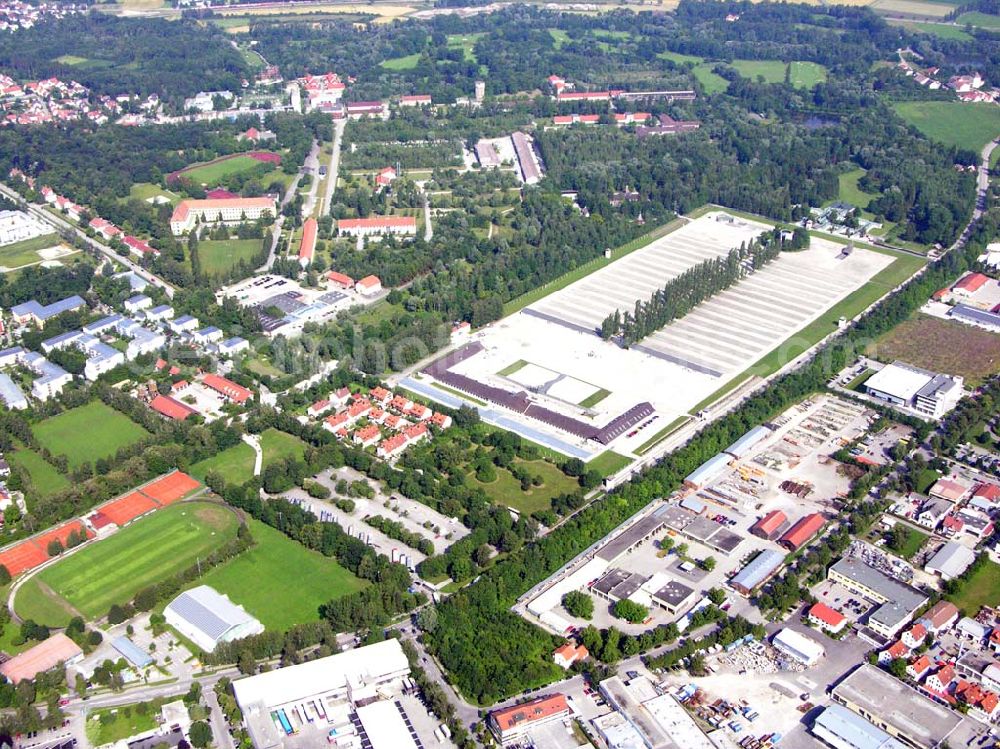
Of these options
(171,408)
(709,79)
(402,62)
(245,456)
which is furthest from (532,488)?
(402,62)

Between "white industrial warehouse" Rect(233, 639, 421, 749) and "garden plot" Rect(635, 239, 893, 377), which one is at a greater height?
"white industrial warehouse" Rect(233, 639, 421, 749)

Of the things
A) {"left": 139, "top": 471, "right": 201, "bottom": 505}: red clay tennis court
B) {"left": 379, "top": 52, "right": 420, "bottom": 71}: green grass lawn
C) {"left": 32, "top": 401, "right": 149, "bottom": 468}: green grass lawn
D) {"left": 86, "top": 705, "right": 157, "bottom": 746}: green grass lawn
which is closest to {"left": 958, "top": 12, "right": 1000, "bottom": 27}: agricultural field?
{"left": 379, "top": 52, "right": 420, "bottom": 71}: green grass lawn

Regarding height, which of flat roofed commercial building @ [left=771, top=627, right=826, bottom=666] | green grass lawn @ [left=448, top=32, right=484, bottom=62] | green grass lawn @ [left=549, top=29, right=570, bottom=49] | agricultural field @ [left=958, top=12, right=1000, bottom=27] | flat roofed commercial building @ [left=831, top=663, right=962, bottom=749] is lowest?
flat roofed commercial building @ [left=831, top=663, right=962, bottom=749]

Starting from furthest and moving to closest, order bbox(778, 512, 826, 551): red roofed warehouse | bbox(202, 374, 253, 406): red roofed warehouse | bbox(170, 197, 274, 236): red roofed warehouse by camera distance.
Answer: bbox(170, 197, 274, 236): red roofed warehouse → bbox(202, 374, 253, 406): red roofed warehouse → bbox(778, 512, 826, 551): red roofed warehouse

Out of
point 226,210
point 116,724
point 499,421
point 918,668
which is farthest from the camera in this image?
point 226,210

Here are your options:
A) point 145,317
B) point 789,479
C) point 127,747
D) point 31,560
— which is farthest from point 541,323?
point 127,747

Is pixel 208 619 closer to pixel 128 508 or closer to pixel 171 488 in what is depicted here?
pixel 128 508

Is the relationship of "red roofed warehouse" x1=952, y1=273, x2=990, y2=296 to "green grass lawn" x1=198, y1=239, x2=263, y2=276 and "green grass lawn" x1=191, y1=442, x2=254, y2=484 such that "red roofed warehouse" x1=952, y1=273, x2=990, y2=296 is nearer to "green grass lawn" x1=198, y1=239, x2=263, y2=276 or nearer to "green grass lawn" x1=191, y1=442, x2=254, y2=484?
"green grass lawn" x1=191, y1=442, x2=254, y2=484
